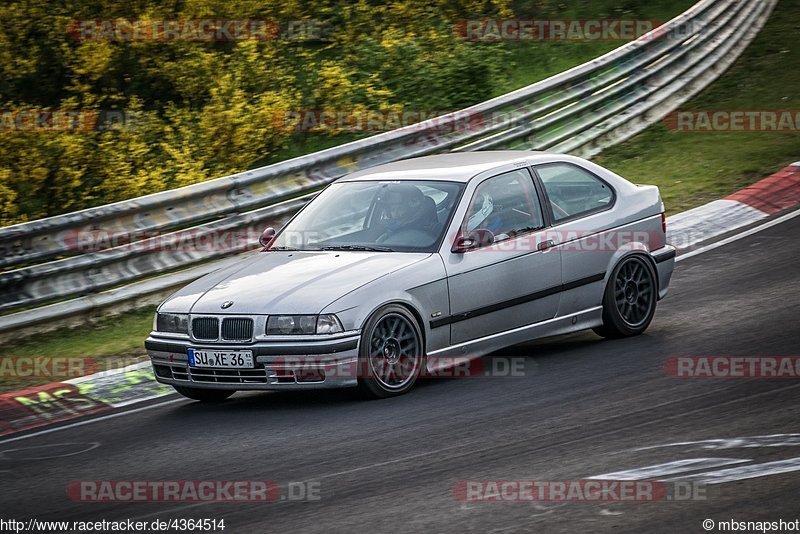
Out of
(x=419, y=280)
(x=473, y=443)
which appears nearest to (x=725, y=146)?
(x=419, y=280)

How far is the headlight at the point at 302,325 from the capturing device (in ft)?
24.3

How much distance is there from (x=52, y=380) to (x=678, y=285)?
224 inches

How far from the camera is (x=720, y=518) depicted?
4949mm

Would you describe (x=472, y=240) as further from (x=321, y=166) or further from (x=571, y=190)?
(x=321, y=166)

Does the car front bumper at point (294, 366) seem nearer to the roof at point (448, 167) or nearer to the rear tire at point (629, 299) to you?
the roof at point (448, 167)

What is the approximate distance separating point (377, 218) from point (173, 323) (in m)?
1.73

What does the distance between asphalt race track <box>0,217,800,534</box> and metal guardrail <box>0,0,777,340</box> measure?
2.73 meters

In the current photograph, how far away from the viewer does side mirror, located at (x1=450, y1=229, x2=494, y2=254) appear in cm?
816

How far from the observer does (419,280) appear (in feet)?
25.8

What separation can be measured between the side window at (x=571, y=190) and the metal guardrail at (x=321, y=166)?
382 cm
